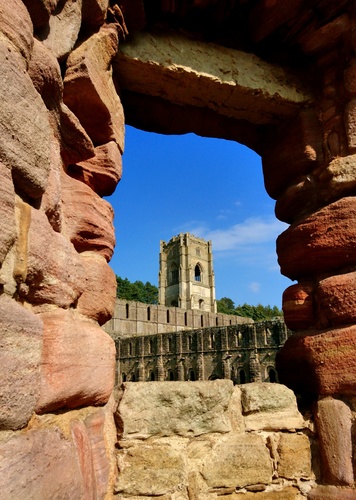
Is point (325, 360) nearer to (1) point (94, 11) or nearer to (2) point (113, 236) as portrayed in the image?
(2) point (113, 236)

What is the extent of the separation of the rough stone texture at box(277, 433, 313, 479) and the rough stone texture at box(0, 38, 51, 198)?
1.69 meters

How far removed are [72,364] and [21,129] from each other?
27.8 inches

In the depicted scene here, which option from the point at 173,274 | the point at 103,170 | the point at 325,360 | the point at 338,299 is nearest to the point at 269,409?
the point at 325,360

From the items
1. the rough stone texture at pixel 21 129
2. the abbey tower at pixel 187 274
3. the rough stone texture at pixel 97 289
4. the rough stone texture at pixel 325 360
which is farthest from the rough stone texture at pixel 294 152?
the abbey tower at pixel 187 274

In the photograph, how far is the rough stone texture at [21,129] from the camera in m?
1.00

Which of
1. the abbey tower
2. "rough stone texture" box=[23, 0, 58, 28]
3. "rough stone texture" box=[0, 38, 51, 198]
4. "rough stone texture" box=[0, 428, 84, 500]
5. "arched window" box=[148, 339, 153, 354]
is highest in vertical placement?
the abbey tower

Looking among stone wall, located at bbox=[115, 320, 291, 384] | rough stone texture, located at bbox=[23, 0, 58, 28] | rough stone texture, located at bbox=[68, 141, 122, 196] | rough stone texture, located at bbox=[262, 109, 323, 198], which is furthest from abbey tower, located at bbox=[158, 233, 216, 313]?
rough stone texture, located at bbox=[23, 0, 58, 28]

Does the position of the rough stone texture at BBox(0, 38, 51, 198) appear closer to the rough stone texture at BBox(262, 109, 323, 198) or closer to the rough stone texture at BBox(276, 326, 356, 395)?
the rough stone texture at BBox(276, 326, 356, 395)

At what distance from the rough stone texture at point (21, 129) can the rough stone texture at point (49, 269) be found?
107 millimetres

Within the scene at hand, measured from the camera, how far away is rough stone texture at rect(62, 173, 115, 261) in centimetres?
166

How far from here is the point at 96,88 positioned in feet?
5.67

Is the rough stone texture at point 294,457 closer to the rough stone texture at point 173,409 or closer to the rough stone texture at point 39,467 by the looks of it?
the rough stone texture at point 173,409

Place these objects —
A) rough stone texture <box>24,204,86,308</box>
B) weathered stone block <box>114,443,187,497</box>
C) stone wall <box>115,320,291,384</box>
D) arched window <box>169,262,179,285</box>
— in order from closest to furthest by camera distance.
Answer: rough stone texture <box>24,204,86,308</box>, weathered stone block <box>114,443,187,497</box>, stone wall <box>115,320,291,384</box>, arched window <box>169,262,179,285</box>

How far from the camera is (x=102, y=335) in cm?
155
